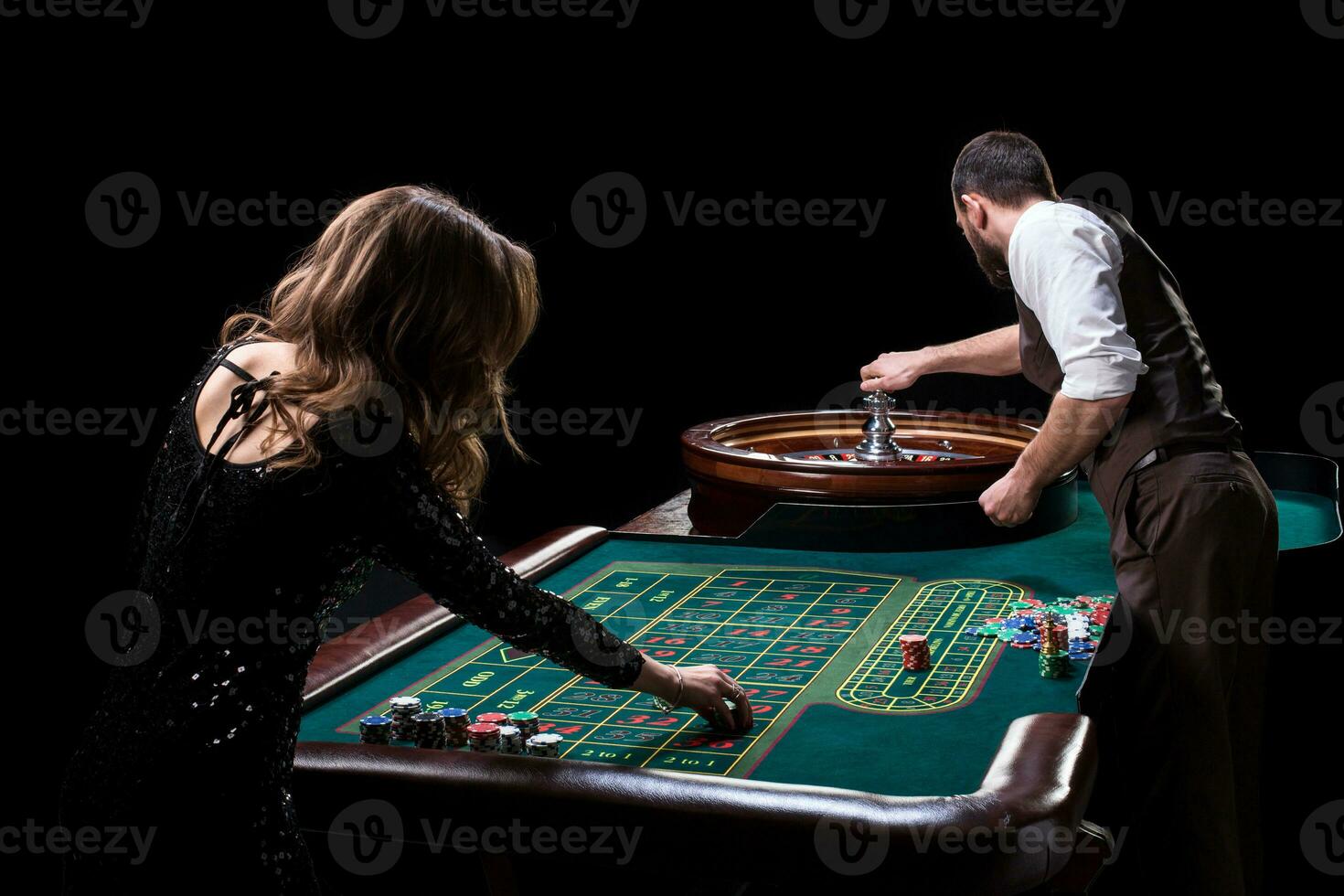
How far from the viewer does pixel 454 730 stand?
2062 millimetres

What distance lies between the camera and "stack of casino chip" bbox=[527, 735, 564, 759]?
2010 millimetres

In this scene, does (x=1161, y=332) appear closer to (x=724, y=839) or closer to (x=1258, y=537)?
(x=1258, y=537)

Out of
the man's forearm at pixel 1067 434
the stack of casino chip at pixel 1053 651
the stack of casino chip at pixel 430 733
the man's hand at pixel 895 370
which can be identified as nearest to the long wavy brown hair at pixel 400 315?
the stack of casino chip at pixel 430 733

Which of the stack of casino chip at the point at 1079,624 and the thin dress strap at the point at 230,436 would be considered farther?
the stack of casino chip at the point at 1079,624

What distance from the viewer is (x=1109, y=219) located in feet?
9.84

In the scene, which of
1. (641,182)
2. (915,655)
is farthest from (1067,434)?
(641,182)

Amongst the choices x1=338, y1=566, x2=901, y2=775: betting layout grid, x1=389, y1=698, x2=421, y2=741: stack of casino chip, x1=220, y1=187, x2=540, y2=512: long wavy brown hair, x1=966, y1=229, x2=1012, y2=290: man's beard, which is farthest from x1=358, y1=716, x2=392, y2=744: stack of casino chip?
x1=966, y1=229, x2=1012, y2=290: man's beard

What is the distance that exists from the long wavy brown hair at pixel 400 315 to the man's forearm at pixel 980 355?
2.25 meters

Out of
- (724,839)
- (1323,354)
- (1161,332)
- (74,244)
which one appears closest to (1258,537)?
(1161,332)

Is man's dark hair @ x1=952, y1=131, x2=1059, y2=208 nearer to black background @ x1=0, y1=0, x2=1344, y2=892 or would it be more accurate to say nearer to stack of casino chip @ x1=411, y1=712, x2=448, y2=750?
black background @ x1=0, y1=0, x2=1344, y2=892

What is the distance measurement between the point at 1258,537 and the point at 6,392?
2979 mm

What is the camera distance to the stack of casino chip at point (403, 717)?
2.07m

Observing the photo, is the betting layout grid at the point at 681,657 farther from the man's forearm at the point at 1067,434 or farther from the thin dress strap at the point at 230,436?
the thin dress strap at the point at 230,436

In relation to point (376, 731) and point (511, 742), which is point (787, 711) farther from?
point (376, 731)
